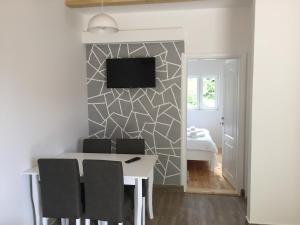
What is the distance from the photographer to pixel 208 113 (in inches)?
305

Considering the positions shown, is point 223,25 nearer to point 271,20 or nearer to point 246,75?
point 246,75

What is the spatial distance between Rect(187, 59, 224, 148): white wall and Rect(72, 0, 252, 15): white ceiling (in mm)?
3687

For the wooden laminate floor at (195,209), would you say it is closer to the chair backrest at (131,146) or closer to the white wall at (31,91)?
the chair backrest at (131,146)

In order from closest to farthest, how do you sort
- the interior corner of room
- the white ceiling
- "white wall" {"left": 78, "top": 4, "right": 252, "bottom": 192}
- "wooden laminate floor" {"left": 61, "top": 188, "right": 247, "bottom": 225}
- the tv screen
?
1. the interior corner of room
2. "wooden laminate floor" {"left": 61, "top": 188, "right": 247, "bottom": 225}
3. the white ceiling
4. "white wall" {"left": 78, "top": 4, "right": 252, "bottom": 192}
5. the tv screen

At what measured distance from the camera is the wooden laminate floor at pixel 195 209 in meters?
3.37

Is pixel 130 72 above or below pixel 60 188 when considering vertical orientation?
above

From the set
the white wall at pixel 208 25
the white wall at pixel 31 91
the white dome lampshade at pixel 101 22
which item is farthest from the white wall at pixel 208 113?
the white dome lampshade at pixel 101 22

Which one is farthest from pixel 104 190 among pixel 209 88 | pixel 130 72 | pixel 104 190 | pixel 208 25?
pixel 209 88

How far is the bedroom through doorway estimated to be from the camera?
4441 millimetres

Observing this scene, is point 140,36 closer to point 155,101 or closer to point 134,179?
point 155,101

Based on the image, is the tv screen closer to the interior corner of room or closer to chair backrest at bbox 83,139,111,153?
the interior corner of room

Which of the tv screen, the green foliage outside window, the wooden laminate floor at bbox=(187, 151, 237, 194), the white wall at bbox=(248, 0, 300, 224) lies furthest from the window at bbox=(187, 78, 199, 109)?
the white wall at bbox=(248, 0, 300, 224)

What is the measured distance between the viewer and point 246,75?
405 centimetres

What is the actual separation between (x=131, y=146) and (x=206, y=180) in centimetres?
196
